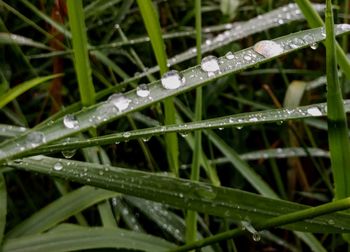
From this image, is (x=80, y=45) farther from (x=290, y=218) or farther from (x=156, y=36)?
(x=290, y=218)

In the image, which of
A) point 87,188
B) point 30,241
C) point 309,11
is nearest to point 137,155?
point 87,188

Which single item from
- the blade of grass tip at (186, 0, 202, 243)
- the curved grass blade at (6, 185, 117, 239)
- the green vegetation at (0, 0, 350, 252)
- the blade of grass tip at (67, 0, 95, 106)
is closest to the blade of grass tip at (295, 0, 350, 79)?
the green vegetation at (0, 0, 350, 252)

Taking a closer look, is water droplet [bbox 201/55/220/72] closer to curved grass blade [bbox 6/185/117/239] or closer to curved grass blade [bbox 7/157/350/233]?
curved grass blade [bbox 7/157/350/233]

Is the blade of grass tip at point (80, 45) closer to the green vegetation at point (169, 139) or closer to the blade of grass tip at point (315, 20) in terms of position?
the green vegetation at point (169, 139)

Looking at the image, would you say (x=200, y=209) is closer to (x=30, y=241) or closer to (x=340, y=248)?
(x=30, y=241)

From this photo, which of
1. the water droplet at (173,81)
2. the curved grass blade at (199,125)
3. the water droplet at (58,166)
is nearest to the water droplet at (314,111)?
the curved grass blade at (199,125)

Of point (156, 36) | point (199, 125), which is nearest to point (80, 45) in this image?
point (156, 36)
